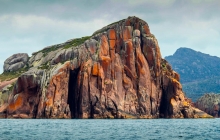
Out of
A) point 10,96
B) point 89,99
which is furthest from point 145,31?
point 10,96

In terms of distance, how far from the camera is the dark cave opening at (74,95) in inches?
6068

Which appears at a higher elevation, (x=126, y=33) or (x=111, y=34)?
(x=126, y=33)

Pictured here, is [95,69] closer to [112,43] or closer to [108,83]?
[108,83]

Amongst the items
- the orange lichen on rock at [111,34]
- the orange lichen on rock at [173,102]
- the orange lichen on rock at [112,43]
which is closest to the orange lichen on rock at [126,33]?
the orange lichen on rock at [111,34]

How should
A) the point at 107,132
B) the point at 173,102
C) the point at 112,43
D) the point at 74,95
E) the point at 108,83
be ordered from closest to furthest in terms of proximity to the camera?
1. the point at 107,132
2. the point at 108,83
3. the point at 173,102
4. the point at 74,95
5. the point at 112,43

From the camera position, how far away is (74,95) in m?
158

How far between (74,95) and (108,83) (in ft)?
52.3

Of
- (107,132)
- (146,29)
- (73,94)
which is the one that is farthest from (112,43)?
(107,132)

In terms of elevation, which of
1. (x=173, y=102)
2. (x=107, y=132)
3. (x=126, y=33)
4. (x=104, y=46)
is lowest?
(x=107, y=132)

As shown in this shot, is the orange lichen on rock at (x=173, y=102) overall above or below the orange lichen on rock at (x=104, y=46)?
below

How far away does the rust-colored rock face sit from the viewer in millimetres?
149375

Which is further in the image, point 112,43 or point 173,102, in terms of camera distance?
point 112,43

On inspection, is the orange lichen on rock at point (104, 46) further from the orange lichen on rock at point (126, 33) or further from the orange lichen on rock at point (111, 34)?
the orange lichen on rock at point (126, 33)

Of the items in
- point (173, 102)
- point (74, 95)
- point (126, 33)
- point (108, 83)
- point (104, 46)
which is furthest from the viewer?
point (126, 33)
